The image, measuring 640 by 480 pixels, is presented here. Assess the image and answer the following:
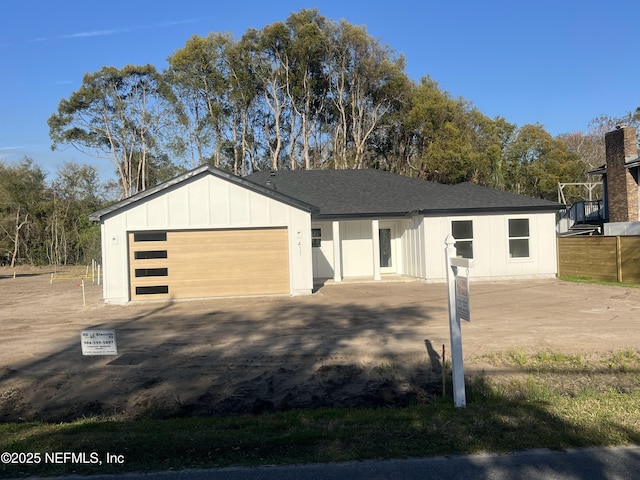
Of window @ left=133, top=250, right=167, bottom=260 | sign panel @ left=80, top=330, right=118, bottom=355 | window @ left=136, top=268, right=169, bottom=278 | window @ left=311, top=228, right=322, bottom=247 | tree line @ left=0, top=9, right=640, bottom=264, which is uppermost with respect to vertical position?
tree line @ left=0, top=9, right=640, bottom=264

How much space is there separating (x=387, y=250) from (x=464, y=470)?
1984 cm

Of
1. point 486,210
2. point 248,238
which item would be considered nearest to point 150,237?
point 248,238

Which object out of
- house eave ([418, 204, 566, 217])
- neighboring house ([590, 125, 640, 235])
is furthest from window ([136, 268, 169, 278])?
neighboring house ([590, 125, 640, 235])

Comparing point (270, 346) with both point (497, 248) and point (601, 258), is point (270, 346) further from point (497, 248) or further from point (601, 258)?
point (601, 258)

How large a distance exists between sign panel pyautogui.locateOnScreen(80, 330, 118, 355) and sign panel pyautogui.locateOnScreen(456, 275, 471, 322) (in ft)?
16.2

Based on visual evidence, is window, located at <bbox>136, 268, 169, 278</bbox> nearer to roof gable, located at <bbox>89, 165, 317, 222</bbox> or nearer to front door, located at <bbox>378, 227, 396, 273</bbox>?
roof gable, located at <bbox>89, 165, 317, 222</bbox>

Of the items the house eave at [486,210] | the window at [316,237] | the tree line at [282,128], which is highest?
the tree line at [282,128]

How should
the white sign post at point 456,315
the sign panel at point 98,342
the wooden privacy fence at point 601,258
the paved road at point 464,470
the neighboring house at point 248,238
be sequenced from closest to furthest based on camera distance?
the paved road at point 464,470 → the white sign post at point 456,315 → the sign panel at point 98,342 → the neighboring house at point 248,238 → the wooden privacy fence at point 601,258

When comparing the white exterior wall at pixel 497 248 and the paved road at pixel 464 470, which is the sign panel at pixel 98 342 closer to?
the paved road at pixel 464 470

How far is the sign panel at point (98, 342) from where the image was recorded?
7.88m

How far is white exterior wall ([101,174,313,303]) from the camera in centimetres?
1652

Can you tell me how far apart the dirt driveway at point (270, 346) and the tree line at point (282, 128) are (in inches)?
999

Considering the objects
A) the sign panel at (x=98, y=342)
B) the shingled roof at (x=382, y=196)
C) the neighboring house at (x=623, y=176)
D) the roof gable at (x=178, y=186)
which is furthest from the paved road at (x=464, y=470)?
the neighboring house at (x=623, y=176)

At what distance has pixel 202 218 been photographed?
1705 cm
